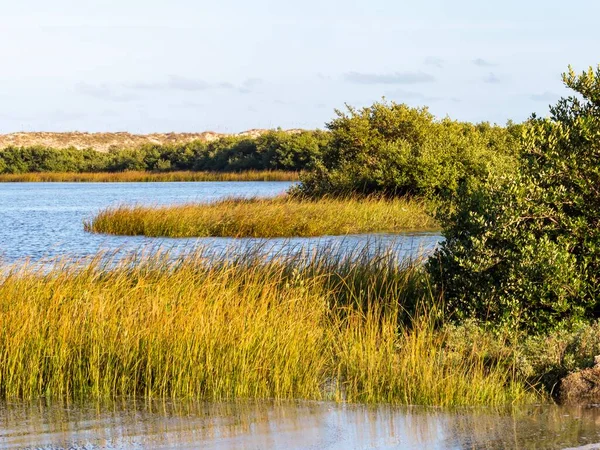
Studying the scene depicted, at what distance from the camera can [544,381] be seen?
9258mm

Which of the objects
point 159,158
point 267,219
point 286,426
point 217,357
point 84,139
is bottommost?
→ point 286,426

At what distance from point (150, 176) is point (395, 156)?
4937 centimetres

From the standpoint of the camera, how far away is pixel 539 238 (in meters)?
10.7

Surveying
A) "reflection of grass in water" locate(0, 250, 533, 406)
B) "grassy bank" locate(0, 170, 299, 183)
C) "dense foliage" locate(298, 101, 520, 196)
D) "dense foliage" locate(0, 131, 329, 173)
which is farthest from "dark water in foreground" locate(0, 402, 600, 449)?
"dense foliage" locate(0, 131, 329, 173)

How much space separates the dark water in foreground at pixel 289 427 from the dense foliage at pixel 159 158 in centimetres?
7465

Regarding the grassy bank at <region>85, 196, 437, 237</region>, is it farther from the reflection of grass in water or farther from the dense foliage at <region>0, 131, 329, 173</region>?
the dense foliage at <region>0, 131, 329, 173</region>

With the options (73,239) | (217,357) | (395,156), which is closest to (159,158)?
(395,156)

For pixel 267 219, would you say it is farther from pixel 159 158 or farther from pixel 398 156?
pixel 159 158

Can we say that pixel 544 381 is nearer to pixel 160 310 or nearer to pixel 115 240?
pixel 160 310

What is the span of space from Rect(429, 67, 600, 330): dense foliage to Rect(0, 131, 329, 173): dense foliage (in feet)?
236

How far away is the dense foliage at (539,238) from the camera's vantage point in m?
10.3

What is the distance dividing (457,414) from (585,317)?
3379 millimetres

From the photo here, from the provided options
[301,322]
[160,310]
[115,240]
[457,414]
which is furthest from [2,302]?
[115,240]

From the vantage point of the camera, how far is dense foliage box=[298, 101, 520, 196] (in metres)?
33.5
